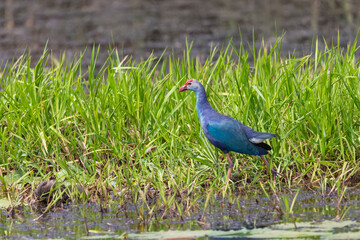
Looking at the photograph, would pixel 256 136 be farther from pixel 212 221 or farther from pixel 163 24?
pixel 163 24

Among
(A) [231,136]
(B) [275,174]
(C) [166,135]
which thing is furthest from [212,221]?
(C) [166,135]

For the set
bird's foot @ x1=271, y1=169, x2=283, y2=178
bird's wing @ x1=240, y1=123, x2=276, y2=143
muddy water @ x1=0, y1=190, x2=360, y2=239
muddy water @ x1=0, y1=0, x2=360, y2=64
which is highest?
muddy water @ x1=0, y1=0, x2=360, y2=64

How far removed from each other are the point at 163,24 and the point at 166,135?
41.7 feet

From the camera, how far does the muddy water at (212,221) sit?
4.27m

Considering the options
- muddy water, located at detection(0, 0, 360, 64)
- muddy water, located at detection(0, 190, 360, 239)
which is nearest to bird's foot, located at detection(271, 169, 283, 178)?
muddy water, located at detection(0, 190, 360, 239)

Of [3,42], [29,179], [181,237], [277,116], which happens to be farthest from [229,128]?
[3,42]

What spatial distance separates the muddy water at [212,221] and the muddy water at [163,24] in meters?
8.62

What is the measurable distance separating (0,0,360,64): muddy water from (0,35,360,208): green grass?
7087mm

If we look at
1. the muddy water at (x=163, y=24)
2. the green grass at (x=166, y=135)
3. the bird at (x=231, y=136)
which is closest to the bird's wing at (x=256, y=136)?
the bird at (x=231, y=136)

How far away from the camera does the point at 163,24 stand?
18609 millimetres

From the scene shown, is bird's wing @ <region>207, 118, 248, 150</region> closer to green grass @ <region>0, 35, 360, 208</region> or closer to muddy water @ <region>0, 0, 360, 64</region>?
green grass @ <region>0, 35, 360, 208</region>

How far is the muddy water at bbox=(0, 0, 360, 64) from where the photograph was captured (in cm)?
1553

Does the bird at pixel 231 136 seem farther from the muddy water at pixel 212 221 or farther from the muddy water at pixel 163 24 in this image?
the muddy water at pixel 163 24

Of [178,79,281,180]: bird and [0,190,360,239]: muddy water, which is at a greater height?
[178,79,281,180]: bird
